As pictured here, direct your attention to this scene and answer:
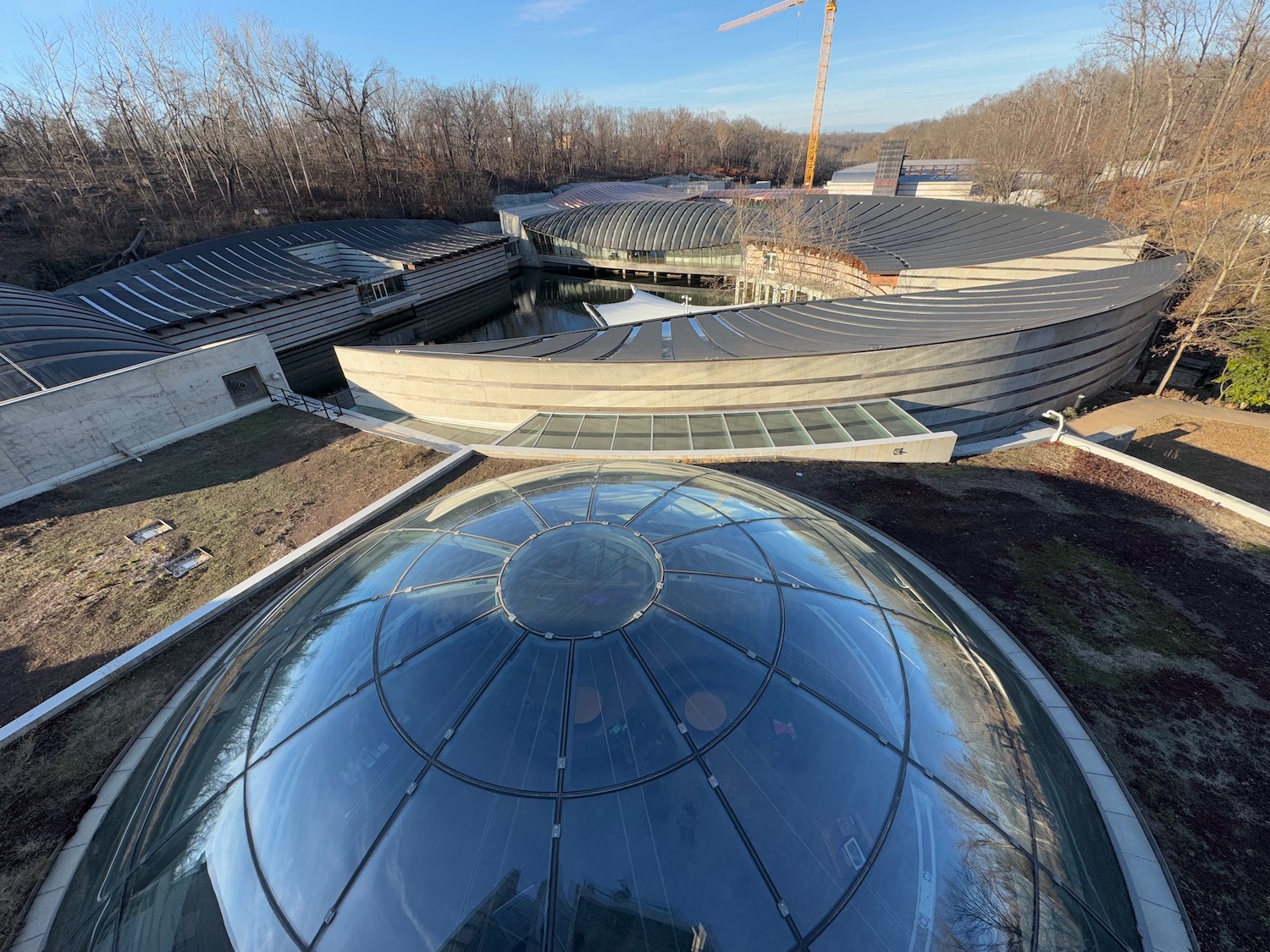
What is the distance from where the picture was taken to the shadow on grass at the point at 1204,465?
16.5 m

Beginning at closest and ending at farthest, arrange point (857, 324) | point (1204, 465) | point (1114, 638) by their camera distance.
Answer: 1. point (1114, 638)
2. point (1204, 465)
3. point (857, 324)

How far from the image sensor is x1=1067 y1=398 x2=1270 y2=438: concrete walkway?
20.2 m

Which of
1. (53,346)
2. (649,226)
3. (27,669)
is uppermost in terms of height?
(649,226)

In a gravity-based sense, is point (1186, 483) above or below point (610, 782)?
below

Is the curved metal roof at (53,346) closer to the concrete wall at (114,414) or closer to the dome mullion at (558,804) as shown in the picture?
the concrete wall at (114,414)

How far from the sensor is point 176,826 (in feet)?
13.6

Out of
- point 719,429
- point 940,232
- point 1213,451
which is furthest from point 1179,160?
point 719,429

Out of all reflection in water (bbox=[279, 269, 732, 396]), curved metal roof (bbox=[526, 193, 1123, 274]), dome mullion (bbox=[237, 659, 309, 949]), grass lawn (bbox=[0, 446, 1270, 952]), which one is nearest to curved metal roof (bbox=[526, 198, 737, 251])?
curved metal roof (bbox=[526, 193, 1123, 274])

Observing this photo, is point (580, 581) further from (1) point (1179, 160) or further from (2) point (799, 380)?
(1) point (1179, 160)

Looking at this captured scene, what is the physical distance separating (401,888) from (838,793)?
306cm

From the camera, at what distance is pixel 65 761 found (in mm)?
7523

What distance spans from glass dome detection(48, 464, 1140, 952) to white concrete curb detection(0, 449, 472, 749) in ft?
14.7

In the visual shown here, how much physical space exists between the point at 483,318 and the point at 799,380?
120ft

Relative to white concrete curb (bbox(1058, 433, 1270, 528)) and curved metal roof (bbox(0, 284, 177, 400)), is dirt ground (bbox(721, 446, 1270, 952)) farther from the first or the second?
curved metal roof (bbox(0, 284, 177, 400))
